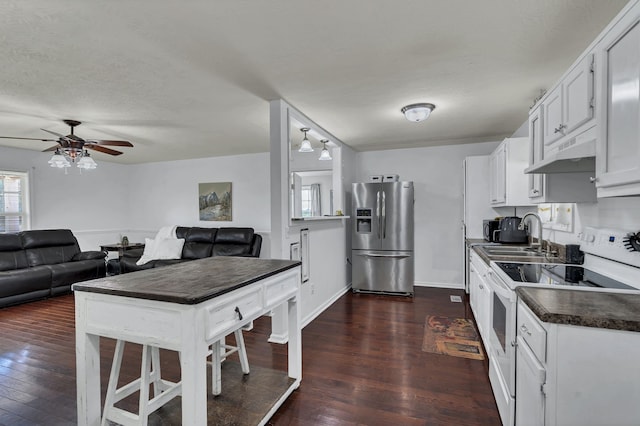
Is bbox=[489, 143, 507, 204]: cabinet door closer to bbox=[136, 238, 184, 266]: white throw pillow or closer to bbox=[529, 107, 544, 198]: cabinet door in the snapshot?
bbox=[529, 107, 544, 198]: cabinet door

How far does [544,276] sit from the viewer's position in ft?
6.07

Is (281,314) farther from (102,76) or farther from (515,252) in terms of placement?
(102,76)

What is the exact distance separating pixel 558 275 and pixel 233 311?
1882 mm

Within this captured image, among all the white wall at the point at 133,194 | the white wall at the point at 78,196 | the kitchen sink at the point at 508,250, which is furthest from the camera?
the white wall at the point at 133,194

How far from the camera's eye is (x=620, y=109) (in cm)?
133

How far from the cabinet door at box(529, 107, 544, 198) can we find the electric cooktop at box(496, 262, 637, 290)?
567mm

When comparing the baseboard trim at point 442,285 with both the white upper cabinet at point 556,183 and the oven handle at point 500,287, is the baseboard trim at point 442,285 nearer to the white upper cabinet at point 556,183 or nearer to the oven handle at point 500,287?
the oven handle at point 500,287

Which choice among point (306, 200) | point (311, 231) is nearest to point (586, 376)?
point (311, 231)

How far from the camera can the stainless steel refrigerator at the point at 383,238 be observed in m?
4.74

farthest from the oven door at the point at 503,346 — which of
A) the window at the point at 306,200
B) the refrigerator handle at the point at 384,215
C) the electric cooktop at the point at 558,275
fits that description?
the window at the point at 306,200

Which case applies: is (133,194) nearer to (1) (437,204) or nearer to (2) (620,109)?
(1) (437,204)

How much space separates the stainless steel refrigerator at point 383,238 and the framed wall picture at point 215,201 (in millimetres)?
2520

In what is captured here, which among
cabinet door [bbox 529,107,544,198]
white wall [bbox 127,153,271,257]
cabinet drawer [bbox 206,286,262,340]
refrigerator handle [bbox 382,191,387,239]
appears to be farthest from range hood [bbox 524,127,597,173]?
white wall [bbox 127,153,271,257]

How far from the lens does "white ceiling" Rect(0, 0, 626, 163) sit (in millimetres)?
1683
